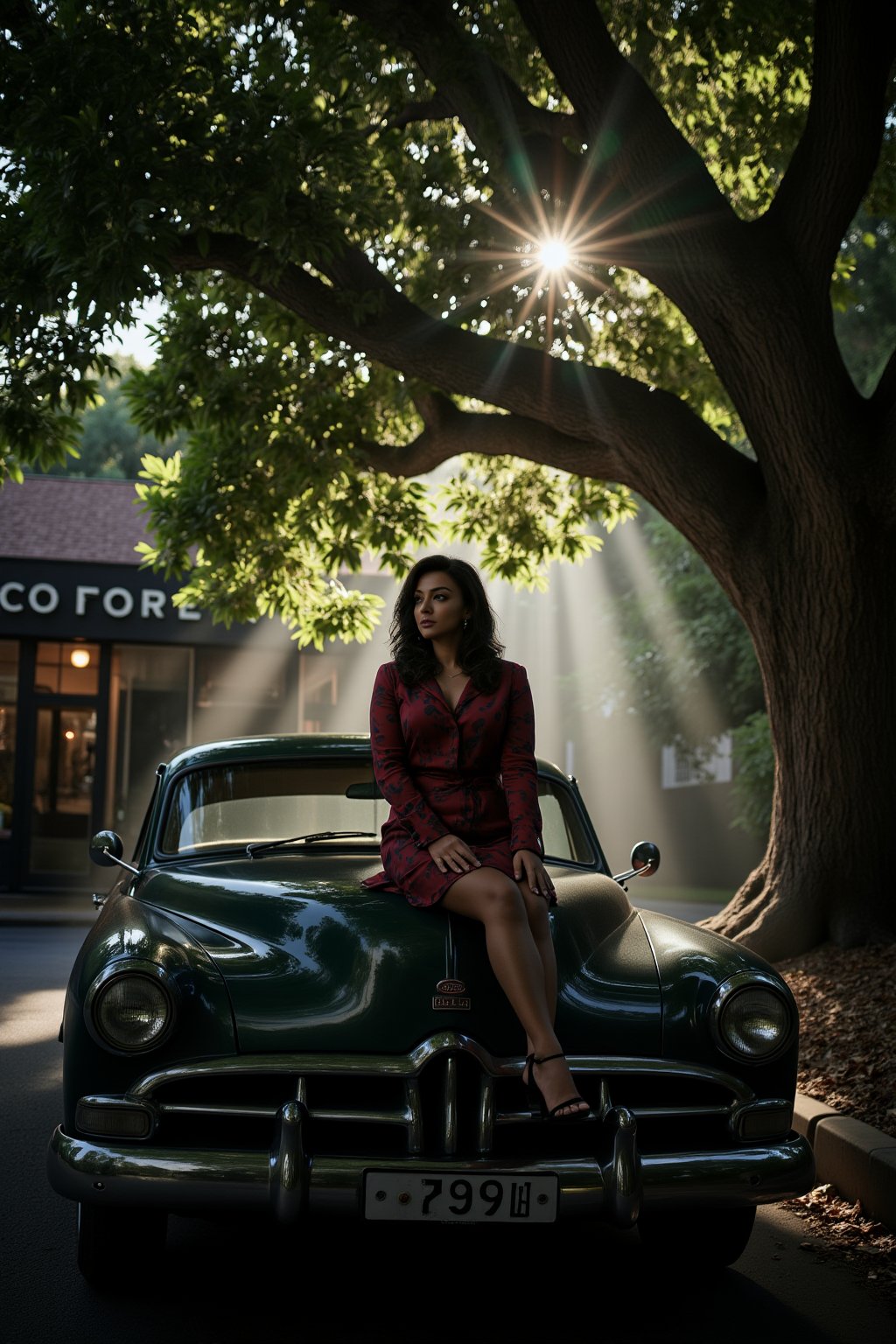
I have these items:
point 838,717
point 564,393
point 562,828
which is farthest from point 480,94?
point 562,828

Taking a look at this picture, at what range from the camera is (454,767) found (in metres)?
4.11

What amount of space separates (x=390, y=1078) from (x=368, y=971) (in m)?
0.32

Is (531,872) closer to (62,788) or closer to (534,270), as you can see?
(534,270)

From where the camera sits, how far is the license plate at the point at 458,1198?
3223 millimetres

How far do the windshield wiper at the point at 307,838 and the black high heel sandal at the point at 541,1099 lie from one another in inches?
61.4

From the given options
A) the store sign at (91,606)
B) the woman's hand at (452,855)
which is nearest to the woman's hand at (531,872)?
the woman's hand at (452,855)

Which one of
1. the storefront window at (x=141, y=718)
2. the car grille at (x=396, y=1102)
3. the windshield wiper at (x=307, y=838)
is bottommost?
the car grille at (x=396, y=1102)

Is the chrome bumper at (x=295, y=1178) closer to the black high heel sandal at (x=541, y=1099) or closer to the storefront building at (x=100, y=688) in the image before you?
the black high heel sandal at (x=541, y=1099)

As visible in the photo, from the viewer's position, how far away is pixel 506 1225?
11.0ft

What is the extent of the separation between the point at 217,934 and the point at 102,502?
20435 millimetres

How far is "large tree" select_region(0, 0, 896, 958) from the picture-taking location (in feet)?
24.0

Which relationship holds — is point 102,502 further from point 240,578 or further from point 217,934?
point 217,934

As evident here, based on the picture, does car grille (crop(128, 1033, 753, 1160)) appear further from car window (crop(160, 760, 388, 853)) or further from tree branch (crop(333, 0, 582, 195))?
tree branch (crop(333, 0, 582, 195))

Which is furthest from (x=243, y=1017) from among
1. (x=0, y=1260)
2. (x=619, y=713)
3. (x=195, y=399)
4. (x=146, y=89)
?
(x=619, y=713)
